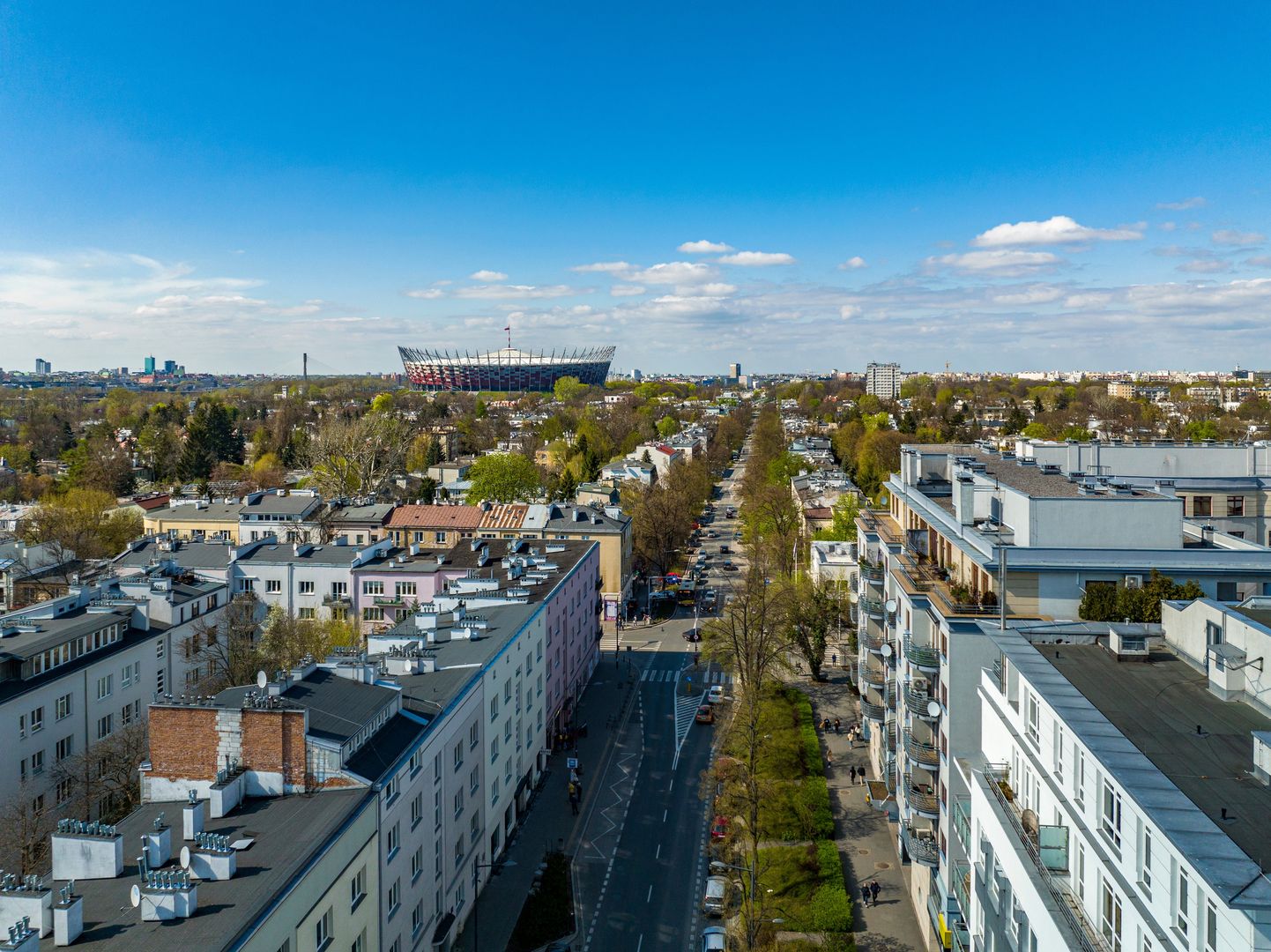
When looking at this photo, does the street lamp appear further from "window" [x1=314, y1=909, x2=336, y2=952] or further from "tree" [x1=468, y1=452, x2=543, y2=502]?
"tree" [x1=468, y1=452, x2=543, y2=502]

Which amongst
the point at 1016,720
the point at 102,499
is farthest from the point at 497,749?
the point at 102,499

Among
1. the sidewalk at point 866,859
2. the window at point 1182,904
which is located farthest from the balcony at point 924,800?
the window at point 1182,904

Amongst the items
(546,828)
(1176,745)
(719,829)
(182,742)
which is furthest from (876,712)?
(182,742)

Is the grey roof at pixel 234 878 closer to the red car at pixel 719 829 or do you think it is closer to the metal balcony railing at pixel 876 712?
the red car at pixel 719 829

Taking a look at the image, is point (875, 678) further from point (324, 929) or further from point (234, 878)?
point (234, 878)

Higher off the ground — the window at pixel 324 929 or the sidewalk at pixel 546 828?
the window at pixel 324 929

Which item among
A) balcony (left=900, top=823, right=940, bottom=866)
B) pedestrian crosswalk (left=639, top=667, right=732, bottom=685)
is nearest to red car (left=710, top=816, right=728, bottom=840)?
balcony (left=900, top=823, right=940, bottom=866)
